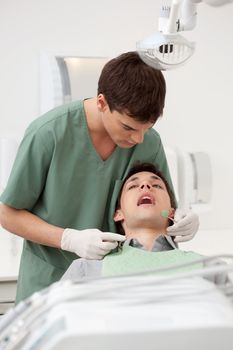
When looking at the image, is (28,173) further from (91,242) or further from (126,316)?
(126,316)

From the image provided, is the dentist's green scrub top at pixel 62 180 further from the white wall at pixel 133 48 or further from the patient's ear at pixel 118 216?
the white wall at pixel 133 48

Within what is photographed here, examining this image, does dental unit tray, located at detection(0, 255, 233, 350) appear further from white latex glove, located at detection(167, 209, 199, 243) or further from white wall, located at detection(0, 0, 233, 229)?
white wall, located at detection(0, 0, 233, 229)

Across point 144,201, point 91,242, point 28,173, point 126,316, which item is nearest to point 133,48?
point 144,201

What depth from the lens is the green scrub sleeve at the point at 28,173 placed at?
62.9 inches

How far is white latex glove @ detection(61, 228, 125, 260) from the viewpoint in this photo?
152cm

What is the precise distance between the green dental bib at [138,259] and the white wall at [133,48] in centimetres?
119

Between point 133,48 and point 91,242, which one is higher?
point 133,48

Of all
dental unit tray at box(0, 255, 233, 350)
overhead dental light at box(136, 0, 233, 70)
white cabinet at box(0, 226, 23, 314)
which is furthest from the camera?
white cabinet at box(0, 226, 23, 314)

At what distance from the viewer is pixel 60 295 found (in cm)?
82

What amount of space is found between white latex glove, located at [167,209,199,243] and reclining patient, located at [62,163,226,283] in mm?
30

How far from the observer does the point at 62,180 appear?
65.1 inches

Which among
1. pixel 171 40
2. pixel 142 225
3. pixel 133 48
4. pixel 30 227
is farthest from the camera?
pixel 133 48

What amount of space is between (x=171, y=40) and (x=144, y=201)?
0.66 metres

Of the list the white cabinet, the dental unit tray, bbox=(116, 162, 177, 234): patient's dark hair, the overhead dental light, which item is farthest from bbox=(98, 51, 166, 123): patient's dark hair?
the white cabinet
